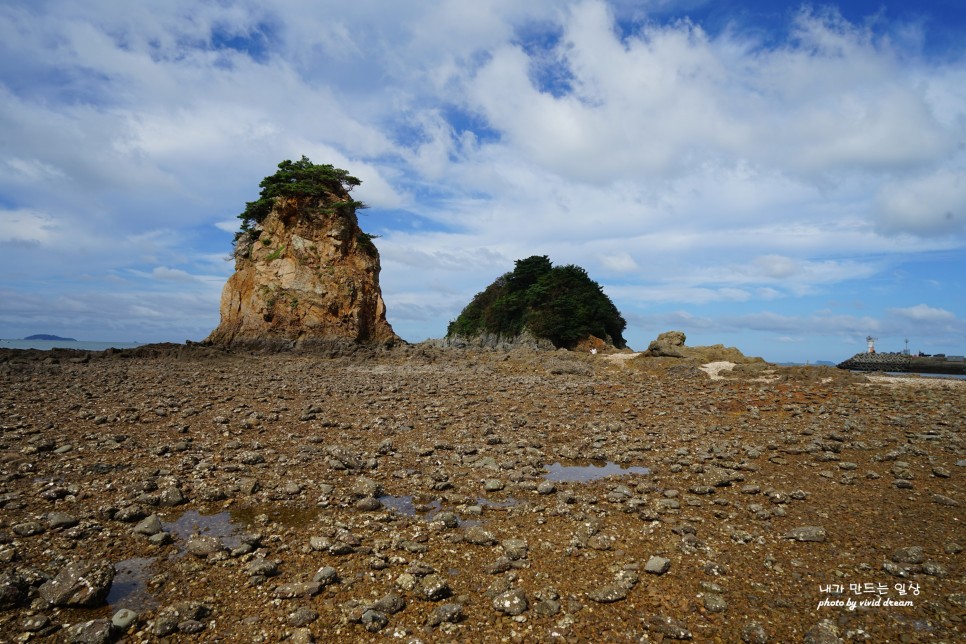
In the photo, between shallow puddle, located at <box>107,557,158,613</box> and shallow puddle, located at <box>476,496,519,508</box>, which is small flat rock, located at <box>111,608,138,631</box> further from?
shallow puddle, located at <box>476,496,519,508</box>

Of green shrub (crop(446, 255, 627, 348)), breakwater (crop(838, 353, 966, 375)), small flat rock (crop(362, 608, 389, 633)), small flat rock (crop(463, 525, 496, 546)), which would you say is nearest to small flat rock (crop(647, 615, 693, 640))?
small flat rock (crop(463, 525, 496, 546))

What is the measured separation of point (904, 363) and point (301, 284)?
5609 cm

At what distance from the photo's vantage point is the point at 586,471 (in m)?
10.4

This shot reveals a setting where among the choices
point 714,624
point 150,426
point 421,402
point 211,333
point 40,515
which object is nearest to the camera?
point 714,624

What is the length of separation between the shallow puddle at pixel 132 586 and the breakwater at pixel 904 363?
2157 inches

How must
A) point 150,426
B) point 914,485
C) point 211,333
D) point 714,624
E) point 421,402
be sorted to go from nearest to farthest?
point 714,624
point 914,485
point 150,426
point 421,402
point 211,333

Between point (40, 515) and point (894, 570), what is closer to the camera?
point (894, 570)

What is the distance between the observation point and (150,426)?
12.7 m

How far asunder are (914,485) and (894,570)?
14.0 ft

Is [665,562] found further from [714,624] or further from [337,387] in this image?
[337,387]

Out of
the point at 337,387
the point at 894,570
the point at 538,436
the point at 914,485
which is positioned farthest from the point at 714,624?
the point at 337,387

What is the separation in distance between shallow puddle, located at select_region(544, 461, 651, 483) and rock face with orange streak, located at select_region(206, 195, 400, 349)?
95.9 feet

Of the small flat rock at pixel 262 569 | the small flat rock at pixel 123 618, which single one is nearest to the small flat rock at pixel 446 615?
the small flat rock at pixel 262 569

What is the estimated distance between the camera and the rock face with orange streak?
36.8m
